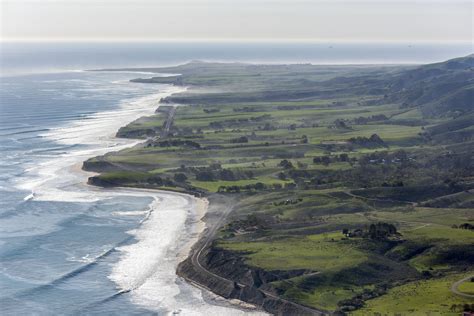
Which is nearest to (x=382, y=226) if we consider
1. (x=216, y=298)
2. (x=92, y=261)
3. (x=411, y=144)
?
(x=216, y=298)

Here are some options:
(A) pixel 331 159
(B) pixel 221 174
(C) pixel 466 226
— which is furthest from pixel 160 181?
(C) pixel 466 226

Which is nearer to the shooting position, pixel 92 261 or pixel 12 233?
pixel 92 261

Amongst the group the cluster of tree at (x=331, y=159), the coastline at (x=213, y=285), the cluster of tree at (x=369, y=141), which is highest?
the cluster of tree at (x=369, y=141)

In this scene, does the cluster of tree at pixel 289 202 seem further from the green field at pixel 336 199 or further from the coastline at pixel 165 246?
the coastline at pixel 165 246

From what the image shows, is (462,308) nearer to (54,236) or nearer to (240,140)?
(54,236)

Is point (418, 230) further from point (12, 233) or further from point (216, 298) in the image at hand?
point (12, 233)

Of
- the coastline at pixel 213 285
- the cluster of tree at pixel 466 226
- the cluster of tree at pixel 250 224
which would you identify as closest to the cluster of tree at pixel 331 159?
the coastline at pixel 213 285
